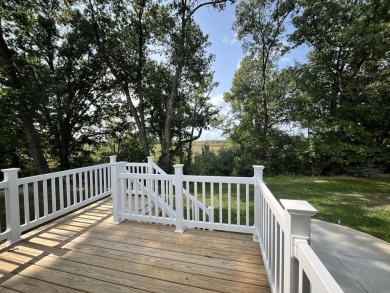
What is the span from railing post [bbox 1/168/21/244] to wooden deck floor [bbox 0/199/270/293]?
0.14 m

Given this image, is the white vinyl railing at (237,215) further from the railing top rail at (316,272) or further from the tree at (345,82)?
the tree at (345,82)

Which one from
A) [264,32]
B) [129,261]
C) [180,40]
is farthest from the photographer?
[264,32]

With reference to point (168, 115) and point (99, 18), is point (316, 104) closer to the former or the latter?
point (168, 115)

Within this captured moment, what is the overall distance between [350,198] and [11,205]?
21.9 feet

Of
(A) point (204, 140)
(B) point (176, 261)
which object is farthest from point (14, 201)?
(A) point (204, 140)

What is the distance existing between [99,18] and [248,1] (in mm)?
5777

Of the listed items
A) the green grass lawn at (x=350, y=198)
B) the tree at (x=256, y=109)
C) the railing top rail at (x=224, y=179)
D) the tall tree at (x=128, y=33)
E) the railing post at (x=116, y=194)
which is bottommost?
the green grass lawn at (x=350, y=198)

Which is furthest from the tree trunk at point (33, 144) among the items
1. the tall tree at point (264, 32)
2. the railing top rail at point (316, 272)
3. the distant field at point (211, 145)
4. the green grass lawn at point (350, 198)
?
the tall tree at point (264, 32)

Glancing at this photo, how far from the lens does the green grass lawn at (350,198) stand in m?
3.71

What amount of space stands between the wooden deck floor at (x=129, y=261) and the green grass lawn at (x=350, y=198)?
7.67 feet

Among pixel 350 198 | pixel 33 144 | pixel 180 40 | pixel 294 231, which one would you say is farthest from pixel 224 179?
pixel 180 40

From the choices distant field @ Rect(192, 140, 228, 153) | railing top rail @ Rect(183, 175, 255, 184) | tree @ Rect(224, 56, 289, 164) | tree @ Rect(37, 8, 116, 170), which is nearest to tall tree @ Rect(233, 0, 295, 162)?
tree @ Rect(224, 56, 289, 164)

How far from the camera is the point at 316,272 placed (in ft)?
2.60

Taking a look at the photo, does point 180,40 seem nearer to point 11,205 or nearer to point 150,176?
point 150,176
